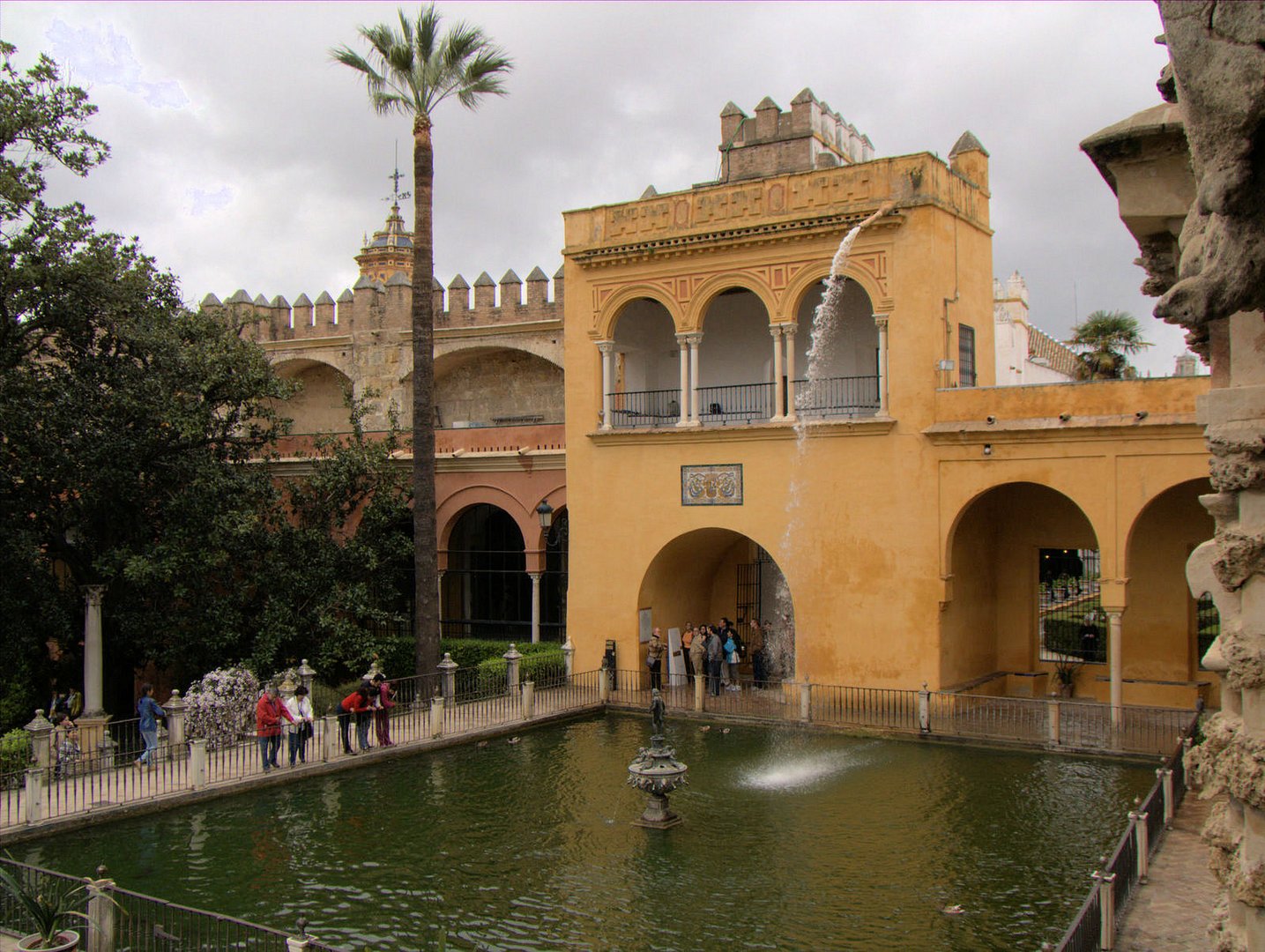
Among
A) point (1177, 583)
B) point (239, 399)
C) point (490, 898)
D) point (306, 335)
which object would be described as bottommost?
point (490, 898)

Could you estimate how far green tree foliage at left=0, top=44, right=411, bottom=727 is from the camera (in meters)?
16.5

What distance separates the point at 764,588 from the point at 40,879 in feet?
48.3

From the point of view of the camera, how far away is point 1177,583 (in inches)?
693

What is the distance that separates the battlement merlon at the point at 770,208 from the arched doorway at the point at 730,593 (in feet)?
17.7

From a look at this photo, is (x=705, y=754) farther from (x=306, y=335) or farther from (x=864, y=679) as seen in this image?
(x=306, y=335)

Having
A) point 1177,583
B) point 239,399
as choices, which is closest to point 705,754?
point 1177,583

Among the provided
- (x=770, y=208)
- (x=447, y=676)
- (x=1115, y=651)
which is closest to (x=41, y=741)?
(x=447, y=676)

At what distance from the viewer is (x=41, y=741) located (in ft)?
42.3

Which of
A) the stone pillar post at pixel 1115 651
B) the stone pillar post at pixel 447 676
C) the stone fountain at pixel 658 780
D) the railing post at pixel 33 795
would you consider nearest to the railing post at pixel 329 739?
the stone pillar post at pixel 447 676

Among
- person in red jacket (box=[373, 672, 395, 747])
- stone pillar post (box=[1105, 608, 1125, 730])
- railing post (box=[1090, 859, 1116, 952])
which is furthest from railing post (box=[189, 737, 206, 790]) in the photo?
stone pillar post (box=[1105, 608, 1125, 730])

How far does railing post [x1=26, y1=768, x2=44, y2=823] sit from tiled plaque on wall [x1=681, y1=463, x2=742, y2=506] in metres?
11.0

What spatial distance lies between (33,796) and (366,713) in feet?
14.2

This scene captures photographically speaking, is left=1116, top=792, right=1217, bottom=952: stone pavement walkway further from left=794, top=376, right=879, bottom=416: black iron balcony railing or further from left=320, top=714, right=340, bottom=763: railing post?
left=794, top=376, right=879, bottom=416: black iron balcony railing

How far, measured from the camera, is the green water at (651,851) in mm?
9375
